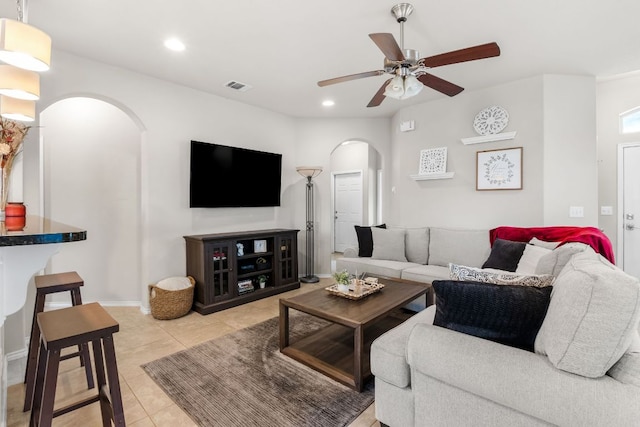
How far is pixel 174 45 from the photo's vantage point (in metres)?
2.71

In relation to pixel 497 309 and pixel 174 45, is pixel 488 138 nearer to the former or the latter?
pixel 497 309

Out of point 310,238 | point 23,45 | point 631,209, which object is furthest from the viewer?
point 310,238

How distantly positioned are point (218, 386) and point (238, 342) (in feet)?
2.15

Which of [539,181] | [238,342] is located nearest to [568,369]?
[238,342]

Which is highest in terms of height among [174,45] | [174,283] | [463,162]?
[174,45]

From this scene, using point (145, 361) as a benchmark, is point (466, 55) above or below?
above

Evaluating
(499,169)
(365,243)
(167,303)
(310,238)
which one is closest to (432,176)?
(499,169)

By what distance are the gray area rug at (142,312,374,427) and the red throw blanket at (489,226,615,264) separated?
2168 millimetres

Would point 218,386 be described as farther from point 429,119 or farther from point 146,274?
point 429,119

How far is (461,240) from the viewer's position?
3.61 metres

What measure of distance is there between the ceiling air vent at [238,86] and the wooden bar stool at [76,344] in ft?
9.15

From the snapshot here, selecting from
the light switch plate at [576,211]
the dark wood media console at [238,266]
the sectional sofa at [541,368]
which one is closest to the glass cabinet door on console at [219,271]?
the dark wood media console at [238,266]

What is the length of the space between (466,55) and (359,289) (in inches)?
72.4

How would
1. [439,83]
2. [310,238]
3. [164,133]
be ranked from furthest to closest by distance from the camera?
1. [310,238]
2. [164,133]
3. [439,83]
